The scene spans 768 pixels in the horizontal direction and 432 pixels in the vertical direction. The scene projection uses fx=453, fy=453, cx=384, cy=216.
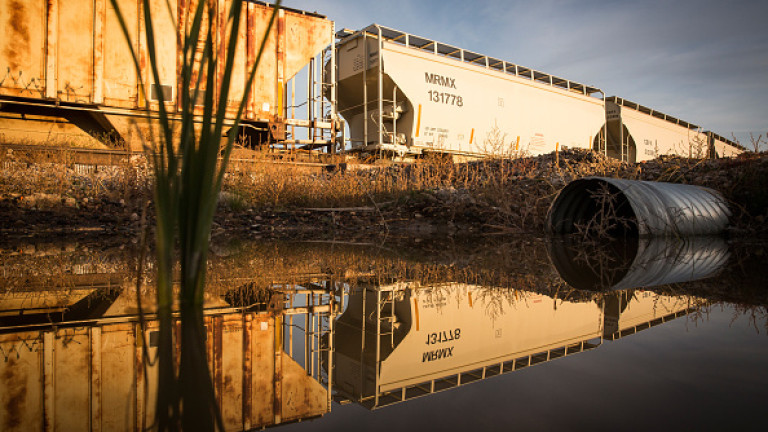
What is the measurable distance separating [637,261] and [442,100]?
10.5m

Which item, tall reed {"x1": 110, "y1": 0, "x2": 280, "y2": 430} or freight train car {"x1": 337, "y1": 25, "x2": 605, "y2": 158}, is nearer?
tall reed {"x1": 110, "y1": 0, "x2": 280, "y2": 430}

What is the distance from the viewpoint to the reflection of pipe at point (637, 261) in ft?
7.67

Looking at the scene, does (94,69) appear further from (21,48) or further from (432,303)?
(432,303)

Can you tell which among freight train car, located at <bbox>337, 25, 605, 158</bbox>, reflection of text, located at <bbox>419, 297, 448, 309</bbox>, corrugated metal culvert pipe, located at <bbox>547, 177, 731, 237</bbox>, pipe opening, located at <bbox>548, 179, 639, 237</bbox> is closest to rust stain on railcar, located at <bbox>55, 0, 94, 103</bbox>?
freight train car, located at <bbox>337, 25, 605, 158</bbox>

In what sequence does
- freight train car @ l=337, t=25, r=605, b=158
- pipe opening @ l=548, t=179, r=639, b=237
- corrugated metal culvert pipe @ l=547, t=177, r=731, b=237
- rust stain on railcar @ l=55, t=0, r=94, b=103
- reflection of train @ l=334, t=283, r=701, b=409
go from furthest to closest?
1. freight train car @ l=337, t=25, r=605, b=158
2. rust stain on railcar @ l=55, t=0, r=94, b=103
3. pipe opening @ l=548, t=179, r=639, b=237
4. corrugated metal culvert pipe @ l=547, t=177, r=731, b=237
5. reflection of train @ l=334, t=283, r=701, b=409

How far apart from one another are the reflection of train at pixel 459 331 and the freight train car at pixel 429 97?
9.69 metres

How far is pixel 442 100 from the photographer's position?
42.4 feet

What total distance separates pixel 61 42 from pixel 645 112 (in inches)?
869

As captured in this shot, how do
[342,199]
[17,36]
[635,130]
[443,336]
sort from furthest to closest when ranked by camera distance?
1. [635,130]
2. [17,36]
3. [342,199]
4. [443,336]

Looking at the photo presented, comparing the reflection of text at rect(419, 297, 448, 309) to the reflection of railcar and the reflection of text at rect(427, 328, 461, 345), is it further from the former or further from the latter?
the reflection of railcar

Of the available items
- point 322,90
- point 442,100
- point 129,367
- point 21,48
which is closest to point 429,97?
point 442,100

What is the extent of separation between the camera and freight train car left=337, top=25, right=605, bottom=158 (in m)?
12.1

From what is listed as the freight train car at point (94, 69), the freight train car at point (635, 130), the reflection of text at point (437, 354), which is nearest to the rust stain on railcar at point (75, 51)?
the freight train car at point (94, 69)

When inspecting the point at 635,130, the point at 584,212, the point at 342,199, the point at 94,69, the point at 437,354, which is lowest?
the point at 437,354
